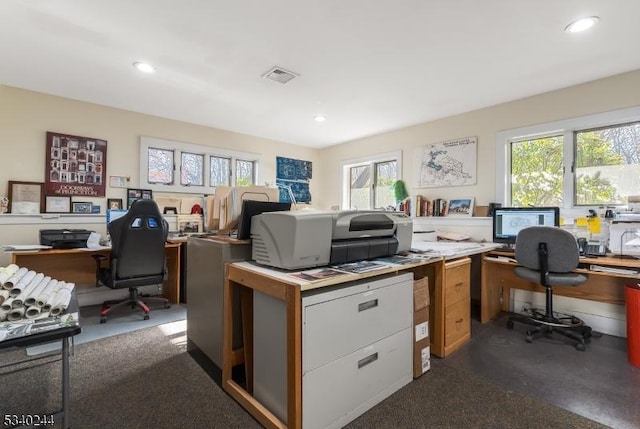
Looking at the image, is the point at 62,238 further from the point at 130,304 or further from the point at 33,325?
the point at 33,325

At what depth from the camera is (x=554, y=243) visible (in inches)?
94.5

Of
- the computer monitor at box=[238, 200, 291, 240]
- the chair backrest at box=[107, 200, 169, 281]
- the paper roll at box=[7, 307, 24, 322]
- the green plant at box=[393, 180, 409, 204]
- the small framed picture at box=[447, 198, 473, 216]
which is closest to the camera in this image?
the paper roll at box=[7, 307, 24, 322]

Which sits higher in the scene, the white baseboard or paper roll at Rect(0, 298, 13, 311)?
paper roll at Rect(0, 298, 13, 311)

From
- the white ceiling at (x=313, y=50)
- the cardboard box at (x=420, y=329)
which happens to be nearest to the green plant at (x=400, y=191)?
the white ceiling at (x=313, y=50)

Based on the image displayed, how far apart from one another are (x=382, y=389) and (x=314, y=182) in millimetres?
4292

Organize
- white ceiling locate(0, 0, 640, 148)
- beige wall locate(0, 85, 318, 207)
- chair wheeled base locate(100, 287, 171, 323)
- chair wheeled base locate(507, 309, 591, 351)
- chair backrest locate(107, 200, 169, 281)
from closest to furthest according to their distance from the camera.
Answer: white ceiling locate(0, 0, 640, 148) → chair wheeled base locate(507, 309, 591, 351) → chair backrest locate(107, 200, 169, 281) → chair wheeled base locate(100, 287, 171, 323) → beige wall locate(0, 85, 318, 207)

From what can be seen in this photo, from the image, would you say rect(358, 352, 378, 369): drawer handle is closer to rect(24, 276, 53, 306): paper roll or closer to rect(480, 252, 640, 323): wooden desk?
rect(24, 276, 53, 306): paper roll

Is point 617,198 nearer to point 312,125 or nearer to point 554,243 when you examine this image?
point 554,243

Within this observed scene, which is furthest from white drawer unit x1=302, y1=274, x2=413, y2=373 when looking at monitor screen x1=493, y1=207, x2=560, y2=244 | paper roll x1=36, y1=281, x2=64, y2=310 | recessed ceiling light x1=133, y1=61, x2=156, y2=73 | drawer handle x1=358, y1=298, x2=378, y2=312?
recessed ceiling light x1=133, y1=61, x2=156, y2=73

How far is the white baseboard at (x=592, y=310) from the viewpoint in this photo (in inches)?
103

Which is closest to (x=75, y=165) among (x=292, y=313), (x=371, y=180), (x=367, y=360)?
(x=292, y=313)

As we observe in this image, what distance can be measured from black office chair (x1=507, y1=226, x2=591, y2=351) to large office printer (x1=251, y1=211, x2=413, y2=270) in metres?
1.44

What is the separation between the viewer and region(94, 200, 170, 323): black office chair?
282 centimetres

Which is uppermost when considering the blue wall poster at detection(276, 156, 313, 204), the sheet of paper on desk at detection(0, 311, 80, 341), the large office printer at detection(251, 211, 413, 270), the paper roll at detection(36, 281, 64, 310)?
the blue wall poster at detection(276, 156, 313, 204)
